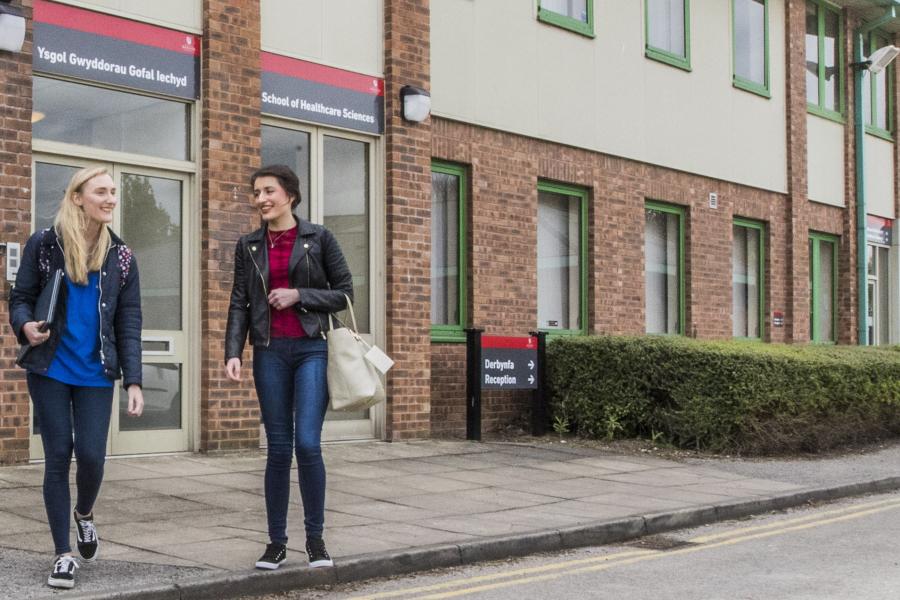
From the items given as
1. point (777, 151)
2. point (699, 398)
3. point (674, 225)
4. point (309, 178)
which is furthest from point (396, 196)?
point (777, 151)

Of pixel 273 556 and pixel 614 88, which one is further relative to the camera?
pixel 614 88

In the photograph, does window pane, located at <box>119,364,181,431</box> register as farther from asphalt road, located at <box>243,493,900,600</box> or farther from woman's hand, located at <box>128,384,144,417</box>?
woman's hand, located at <box>128,384,144,417</box>

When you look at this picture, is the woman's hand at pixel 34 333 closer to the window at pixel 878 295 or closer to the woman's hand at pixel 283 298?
the woman's hand at pixel 283 298

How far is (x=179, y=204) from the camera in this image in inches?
424

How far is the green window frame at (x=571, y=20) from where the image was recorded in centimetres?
1458

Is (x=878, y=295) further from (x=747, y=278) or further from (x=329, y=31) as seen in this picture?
(x=329, y=31)

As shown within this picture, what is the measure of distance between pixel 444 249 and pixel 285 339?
7.62m

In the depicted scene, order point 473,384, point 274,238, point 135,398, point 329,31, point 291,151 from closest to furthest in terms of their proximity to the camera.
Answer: point 135,398
point 274,238
point 291,151
point 329,31
point 473,384

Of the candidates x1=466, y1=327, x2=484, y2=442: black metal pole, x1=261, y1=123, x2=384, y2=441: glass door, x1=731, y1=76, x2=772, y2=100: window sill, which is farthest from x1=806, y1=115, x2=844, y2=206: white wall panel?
x1=261, y1=123, x2=384, y2=441: glass door

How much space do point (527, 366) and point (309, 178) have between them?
3.24 m

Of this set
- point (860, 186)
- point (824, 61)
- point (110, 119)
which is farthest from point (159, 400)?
point (860, 186)

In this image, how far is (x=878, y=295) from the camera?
2244 cm

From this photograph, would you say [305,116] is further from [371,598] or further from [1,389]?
[371,598]

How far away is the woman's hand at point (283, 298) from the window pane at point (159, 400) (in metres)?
4.81
